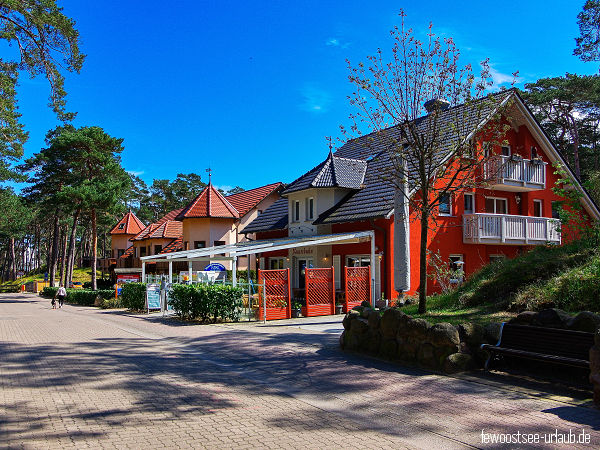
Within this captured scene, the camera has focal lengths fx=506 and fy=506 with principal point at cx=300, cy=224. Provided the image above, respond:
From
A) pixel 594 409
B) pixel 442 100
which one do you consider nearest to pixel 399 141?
pixel 442 100

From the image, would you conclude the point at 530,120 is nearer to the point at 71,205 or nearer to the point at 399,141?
the point at 399,141

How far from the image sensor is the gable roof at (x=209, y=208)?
128ft

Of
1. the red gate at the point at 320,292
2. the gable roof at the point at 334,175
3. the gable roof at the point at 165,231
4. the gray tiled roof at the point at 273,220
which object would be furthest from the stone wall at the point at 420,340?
the gable roof at the point at 165,231

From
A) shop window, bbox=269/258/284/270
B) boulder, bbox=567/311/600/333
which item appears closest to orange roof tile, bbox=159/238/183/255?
shop window, bbox=269/258/284/270

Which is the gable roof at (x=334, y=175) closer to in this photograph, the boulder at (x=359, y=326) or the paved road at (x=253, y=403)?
the paved road at (x=253, y=403)

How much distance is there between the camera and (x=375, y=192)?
23.0m

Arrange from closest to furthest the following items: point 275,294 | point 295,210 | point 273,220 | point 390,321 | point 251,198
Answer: point 390,321, point 275,294, point 295,210, point 273,220, point 251,198

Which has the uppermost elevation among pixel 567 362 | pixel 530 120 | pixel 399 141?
pixel 530 120

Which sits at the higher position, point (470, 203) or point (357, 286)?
point (470, 203)

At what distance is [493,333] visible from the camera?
8438 millimetres

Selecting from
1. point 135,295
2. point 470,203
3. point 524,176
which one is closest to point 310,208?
point 470,203

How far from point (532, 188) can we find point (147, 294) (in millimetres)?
19527

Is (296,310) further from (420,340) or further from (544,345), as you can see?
(544,345)

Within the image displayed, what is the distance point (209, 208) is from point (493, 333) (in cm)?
3265
